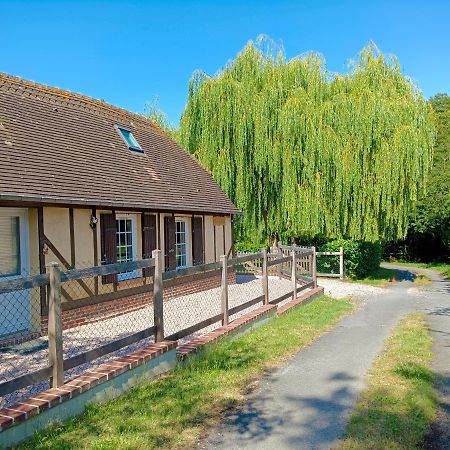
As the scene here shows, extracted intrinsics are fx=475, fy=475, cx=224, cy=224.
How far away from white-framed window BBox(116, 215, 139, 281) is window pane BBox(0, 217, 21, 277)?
282 centimetres

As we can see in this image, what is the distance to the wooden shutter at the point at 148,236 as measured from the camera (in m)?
11.7

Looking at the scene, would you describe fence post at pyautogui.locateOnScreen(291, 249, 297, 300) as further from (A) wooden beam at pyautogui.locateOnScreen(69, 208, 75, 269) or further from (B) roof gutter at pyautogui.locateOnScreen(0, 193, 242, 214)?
(A) wooden beam at pyautogui.locateOnScreen(69, 208, 75, 269)

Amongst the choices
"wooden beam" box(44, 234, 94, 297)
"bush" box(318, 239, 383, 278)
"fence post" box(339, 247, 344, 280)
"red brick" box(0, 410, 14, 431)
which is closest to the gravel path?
"wooden beam" box(44, 234, 94, 297)

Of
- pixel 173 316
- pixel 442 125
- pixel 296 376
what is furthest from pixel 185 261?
pixel 442 125

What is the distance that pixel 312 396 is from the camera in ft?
16.8

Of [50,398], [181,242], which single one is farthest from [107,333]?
[181,242]

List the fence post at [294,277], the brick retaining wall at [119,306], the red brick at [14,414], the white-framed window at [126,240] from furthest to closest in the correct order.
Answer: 1. the fence post at [294,277]
2. the white-framed window at [126,240]
3. the brick retaining wall at [119,306]
4. the red brick at [14,414]

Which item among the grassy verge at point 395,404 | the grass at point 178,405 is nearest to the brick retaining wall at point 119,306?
the grass at point 178,405

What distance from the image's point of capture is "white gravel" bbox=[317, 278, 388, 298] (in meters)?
16.0

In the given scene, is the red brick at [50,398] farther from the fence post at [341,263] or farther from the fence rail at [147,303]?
the fence post at [341,263]

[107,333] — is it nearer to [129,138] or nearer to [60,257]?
[60,257]

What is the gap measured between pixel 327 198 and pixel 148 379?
13664mm

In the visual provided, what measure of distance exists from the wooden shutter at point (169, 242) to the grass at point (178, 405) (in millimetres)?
5497

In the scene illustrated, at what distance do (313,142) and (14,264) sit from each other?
12068mm
